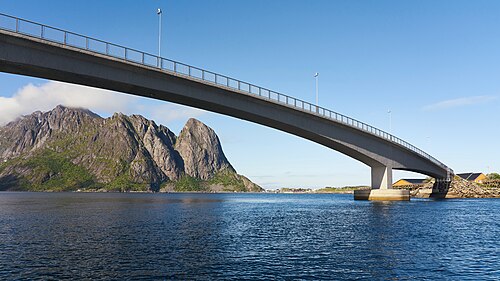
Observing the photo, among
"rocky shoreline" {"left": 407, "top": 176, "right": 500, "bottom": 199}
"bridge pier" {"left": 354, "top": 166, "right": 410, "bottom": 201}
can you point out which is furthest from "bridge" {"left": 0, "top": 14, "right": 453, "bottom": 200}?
"rocky shoreline" {"left": 407, "top": 176, "right": 500, "bottom": 199}

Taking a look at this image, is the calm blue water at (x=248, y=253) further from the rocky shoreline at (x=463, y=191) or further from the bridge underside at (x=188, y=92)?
the rocky shoreline at (x=463, y=191)

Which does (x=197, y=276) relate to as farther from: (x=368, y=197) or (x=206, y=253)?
(x=368, y=197)

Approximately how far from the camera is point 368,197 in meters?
85.9

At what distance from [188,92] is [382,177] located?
4622 cm

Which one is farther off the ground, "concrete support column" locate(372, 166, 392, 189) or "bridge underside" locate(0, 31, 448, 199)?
"bridge underside" locate(0, 31, 448, 199)

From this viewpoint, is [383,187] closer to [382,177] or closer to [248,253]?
[382,177]

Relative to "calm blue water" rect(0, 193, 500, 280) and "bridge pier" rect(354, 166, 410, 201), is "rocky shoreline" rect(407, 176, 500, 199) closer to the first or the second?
"bridge pier" rect(354, 166, 410, 201)

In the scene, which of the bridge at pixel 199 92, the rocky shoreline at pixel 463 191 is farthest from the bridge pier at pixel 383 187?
the rocky shoreline at pixel 463 191

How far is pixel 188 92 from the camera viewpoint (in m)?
48.1

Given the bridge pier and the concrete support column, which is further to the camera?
the bridge pier

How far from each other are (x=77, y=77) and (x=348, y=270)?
107 ft

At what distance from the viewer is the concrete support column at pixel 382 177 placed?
77375 mm

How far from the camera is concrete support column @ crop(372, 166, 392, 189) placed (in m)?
77.4

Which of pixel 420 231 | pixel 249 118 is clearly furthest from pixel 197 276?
pixel 249 118
